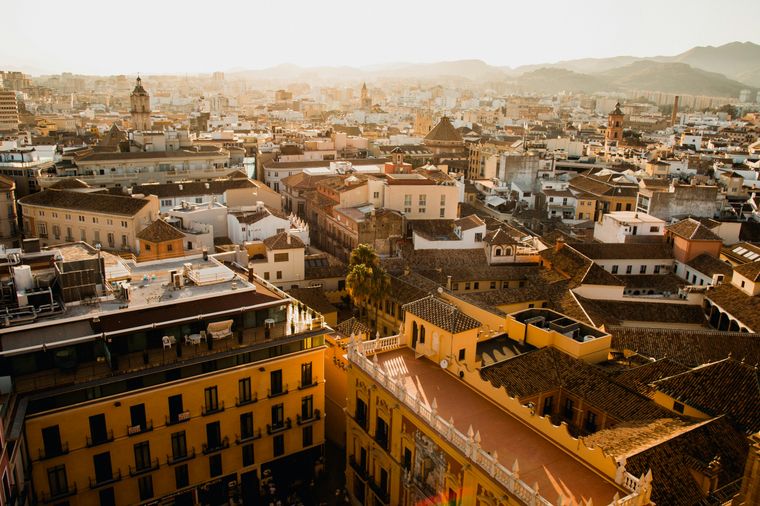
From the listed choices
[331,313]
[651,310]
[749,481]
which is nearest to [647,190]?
[651,310]

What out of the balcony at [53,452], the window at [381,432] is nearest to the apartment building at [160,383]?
the balcony at [53,452]

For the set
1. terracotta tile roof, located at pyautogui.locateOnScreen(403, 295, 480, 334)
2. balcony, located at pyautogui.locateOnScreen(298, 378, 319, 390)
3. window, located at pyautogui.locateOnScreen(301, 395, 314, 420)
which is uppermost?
terracotta tile roof, located at pyautogui.locateOnScreen(403, 295, 480, 334)

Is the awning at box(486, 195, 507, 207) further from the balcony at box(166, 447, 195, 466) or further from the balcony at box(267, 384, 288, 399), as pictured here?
the balcony at box(166, 447, 195, 466)

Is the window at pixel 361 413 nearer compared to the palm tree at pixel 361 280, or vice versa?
the window at pixel 361 413

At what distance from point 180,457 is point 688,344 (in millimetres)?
32096

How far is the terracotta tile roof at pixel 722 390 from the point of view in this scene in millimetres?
28922

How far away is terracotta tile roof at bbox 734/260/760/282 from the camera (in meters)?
46.6

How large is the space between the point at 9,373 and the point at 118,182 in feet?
195

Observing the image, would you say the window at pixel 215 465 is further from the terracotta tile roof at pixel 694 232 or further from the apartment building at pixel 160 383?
the terracotta tile roof at pixel 694 232

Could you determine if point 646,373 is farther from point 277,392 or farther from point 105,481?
point 105,481

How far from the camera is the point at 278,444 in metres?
32.8

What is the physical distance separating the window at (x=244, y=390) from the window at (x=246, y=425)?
0.79 meters

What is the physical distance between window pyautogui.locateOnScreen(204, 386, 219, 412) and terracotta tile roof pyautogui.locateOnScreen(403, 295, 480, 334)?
10.5 meters

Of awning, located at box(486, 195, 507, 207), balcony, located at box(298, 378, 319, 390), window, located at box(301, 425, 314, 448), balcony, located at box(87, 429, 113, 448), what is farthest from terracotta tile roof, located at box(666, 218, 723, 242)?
balcony, located at box(87, 429, 113, 448)
